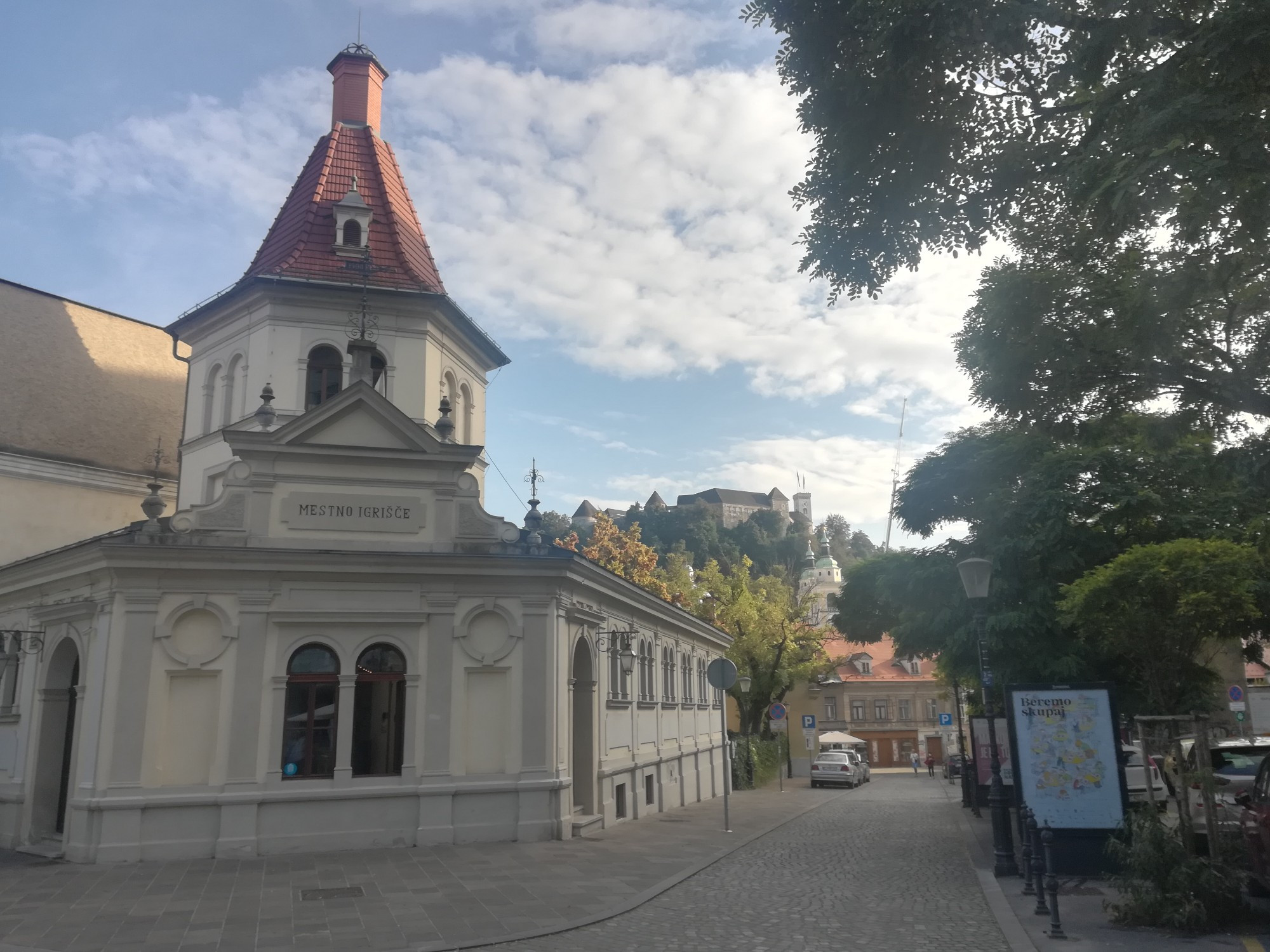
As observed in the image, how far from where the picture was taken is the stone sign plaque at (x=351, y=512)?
55.0ft

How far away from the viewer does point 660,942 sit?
1006 cm

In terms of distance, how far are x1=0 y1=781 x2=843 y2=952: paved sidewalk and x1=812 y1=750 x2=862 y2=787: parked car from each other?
2656cm

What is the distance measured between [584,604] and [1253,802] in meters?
11.6

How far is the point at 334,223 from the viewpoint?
22234 millimetres

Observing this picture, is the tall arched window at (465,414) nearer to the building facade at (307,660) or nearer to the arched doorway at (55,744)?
the building facade at (307,660)

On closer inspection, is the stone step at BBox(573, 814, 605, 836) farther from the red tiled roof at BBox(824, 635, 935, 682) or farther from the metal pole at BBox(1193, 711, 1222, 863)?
the red tiled roof at BBox(824, 635, 935, 682)

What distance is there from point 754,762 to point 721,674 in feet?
77.1

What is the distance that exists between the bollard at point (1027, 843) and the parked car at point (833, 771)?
30.5 m

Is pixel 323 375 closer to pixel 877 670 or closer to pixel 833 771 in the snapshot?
pixel 833 771

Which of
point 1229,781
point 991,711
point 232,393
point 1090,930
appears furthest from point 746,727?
point 1090,930

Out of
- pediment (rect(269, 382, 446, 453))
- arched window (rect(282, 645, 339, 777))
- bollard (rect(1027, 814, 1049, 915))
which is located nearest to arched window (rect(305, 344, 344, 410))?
pediment (rect(269, 382, 446, 453))

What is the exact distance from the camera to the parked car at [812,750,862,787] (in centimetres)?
4222

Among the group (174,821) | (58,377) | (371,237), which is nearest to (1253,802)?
(174,821)

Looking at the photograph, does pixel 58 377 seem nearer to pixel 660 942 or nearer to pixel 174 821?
pixel 174 821
